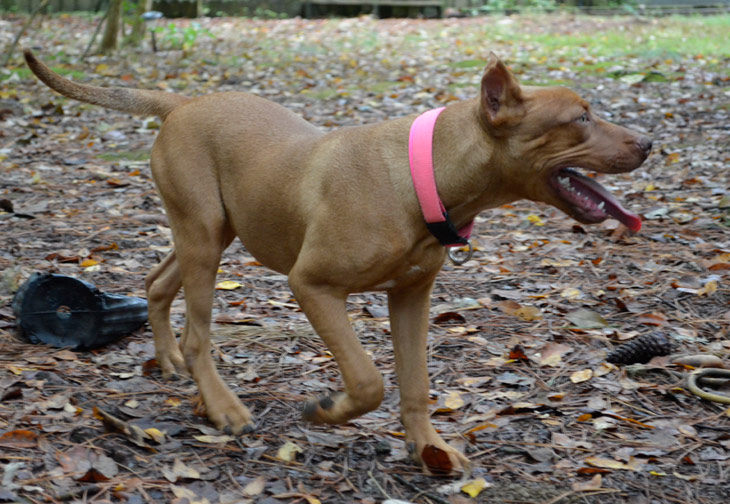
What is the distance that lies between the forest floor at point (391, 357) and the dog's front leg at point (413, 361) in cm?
16

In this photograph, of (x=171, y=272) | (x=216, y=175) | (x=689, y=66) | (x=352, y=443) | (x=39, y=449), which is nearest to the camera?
(x=39, y=449)

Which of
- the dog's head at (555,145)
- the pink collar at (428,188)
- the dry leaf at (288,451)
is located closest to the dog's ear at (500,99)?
the dog's head at (555,145)

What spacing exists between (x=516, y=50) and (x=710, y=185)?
8.74m

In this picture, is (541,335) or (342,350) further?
(541,335)

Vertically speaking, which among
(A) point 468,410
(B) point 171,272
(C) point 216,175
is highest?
(C) point 216,175

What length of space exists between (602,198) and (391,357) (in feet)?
6.11

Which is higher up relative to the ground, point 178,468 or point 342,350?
point 342,350

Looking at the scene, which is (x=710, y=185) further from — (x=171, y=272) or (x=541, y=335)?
(x=171, y=272)

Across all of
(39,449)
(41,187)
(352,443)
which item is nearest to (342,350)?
(352,443)

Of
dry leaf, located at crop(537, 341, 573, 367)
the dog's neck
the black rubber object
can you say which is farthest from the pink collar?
the black rubber object

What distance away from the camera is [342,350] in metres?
3.59

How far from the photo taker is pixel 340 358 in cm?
359

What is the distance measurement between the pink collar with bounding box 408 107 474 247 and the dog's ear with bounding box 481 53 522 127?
0.92 feet

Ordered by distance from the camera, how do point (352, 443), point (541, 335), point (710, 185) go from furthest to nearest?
point (710, 185)
point (541, 335)
point (352, 443)
